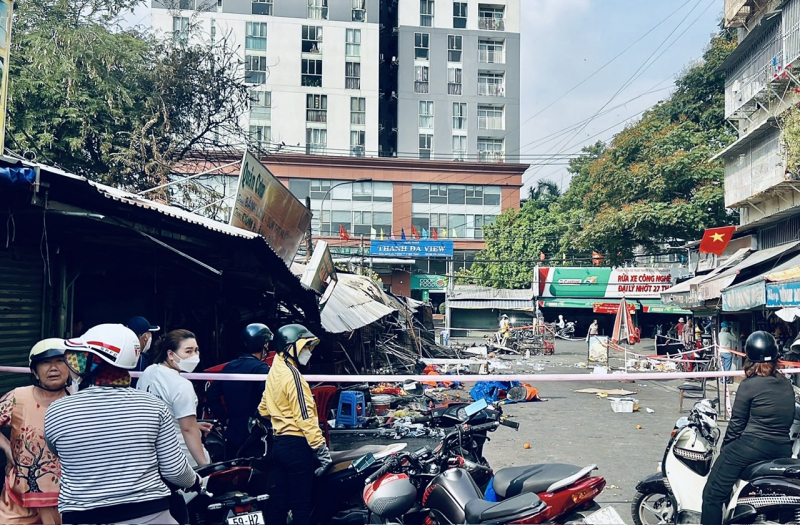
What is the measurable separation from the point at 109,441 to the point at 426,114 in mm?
47590

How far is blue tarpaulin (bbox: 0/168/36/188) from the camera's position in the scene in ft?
14.1

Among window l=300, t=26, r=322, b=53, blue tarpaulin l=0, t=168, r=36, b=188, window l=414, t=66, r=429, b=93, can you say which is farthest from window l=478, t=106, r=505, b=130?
blue tarpaulin l=0, t=168, r=36, b=188

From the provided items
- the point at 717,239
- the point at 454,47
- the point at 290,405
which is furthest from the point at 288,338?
the point at 454,47

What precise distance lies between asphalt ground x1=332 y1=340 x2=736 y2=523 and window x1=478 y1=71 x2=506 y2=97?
35876mm

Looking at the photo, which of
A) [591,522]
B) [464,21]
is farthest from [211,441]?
[464,21]

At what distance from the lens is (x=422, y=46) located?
1922 inches

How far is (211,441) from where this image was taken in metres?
5.14

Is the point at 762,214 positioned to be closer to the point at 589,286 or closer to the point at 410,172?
the point at 589,286

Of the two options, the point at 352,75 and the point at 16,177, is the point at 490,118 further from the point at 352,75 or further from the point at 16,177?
the point at 16,177

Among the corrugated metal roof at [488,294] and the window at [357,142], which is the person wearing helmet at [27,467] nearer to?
the corrugated metal roof at [488,294]

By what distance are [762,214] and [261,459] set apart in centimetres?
1903

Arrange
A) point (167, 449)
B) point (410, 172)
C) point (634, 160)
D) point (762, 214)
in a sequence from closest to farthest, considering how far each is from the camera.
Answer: point (167, 449), point (762, 214), point (634, 160), point (410, 172)

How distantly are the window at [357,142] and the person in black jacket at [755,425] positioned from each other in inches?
1687

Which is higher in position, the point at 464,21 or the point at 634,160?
the point at 464,21
